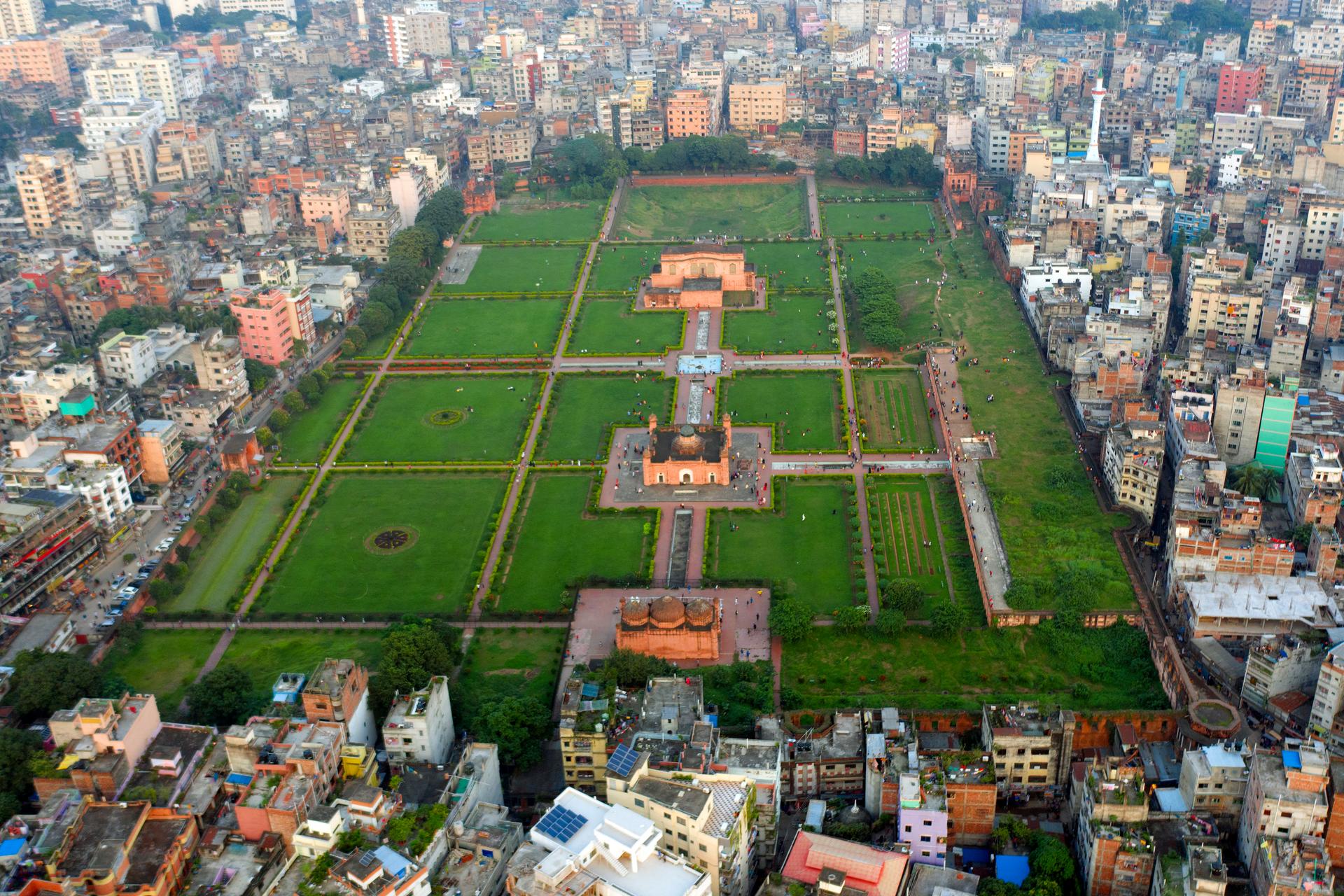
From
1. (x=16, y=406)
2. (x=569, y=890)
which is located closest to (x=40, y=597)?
(x=16, y=406)

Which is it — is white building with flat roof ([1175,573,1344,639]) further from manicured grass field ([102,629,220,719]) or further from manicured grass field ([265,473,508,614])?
manicured grass field ([102,629,220,719])

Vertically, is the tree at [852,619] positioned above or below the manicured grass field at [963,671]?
above

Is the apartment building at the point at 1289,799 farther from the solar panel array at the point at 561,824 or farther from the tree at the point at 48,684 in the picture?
the tree at the point at 48,684

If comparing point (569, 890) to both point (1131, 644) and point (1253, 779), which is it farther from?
point (1131, 644)

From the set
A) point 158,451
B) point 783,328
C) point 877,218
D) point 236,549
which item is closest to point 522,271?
point 783,328

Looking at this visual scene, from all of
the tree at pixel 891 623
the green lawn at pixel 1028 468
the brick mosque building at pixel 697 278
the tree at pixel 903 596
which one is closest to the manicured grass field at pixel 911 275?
the green lawn at pixel 1028 468

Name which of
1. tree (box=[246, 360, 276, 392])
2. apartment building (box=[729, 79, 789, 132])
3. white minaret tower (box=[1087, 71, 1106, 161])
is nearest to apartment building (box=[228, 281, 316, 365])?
tree (box=[246, 360, 276, 392])
